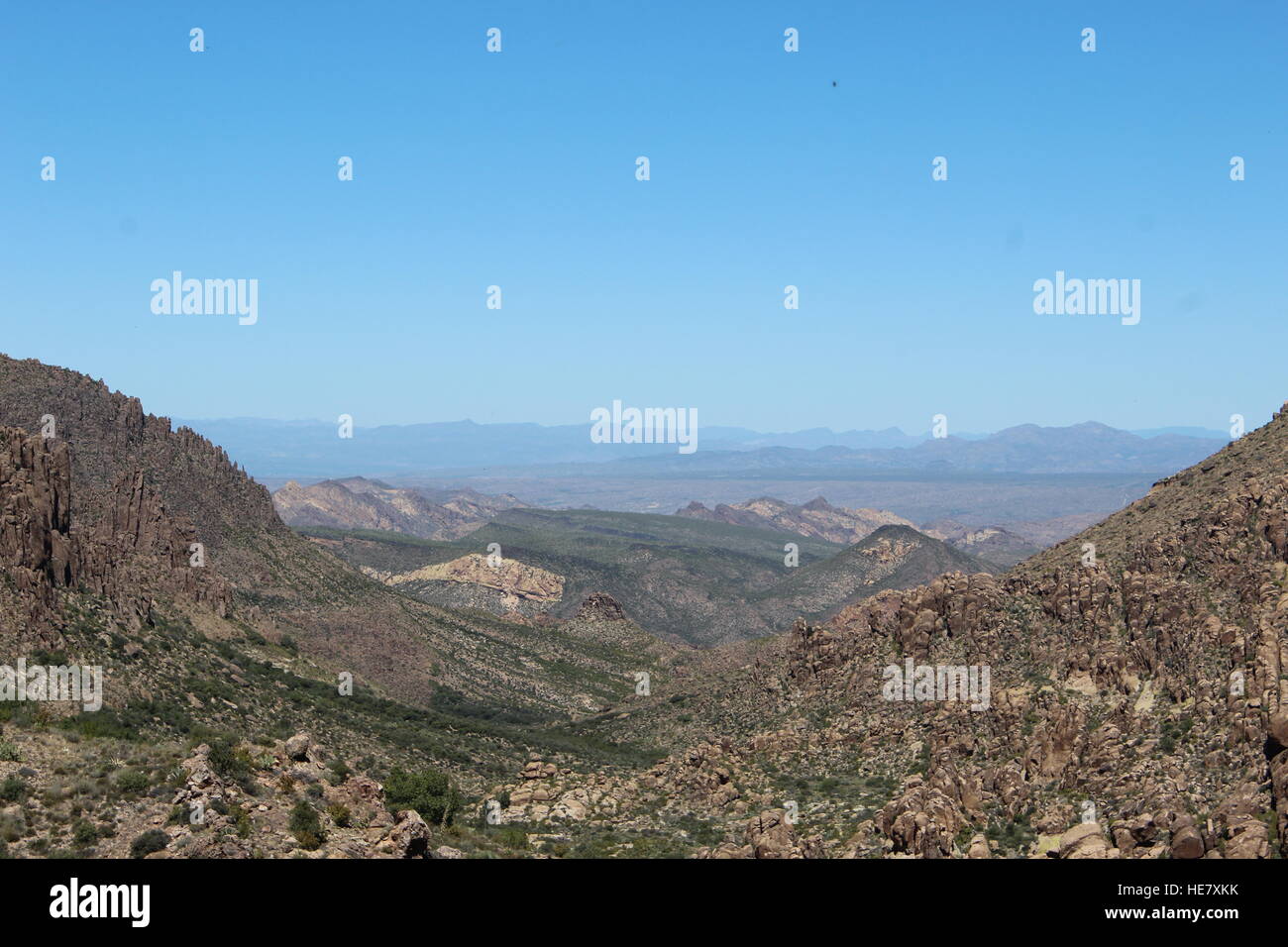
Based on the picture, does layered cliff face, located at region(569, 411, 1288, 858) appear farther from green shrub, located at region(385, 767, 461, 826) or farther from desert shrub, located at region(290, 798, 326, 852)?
desert shrub, located at region(290, 798, 326, 852)

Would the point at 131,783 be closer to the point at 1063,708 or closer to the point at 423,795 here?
the point at 423,795

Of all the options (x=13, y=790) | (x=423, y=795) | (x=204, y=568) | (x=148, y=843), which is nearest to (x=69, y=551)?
(x=204, y=568)

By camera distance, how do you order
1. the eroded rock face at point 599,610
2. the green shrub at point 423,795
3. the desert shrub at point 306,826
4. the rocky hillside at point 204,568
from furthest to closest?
the eroded rock face at point 599,610, the rocky hillside at point 204,568, the green shrub at point 423,795, the desert shrub at point 306,826

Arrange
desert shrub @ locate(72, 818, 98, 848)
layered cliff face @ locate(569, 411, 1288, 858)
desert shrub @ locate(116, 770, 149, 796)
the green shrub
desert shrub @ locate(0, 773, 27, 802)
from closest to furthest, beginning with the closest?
desert shrub @ locate(72, 818, 98, 848), desert shrub @ locate(0, 773, 27, 802), desert shrub @ locate(116, 770, 149, 796), layered cliff face @ locate(569, 411, 1288, 858), the green shrub

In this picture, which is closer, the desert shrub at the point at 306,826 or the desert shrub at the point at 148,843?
the desert shrub at the point at 148,843

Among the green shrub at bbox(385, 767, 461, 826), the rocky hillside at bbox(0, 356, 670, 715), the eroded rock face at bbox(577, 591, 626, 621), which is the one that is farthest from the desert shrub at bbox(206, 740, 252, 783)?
the eroded rock face at bbox(577, 591, 626, 621)

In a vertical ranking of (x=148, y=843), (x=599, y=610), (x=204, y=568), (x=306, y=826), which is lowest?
(x=599, y=610)

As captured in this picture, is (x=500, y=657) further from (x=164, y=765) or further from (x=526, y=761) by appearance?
(x=164, y=765)

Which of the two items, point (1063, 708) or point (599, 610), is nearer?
point (1063, 708)

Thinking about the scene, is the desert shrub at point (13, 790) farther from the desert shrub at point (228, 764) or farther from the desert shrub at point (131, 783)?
the desert shrub at point (228, 764)

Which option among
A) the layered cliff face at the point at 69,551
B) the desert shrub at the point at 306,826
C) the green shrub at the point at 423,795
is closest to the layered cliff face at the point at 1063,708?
the green shrub at the point at 423,795
